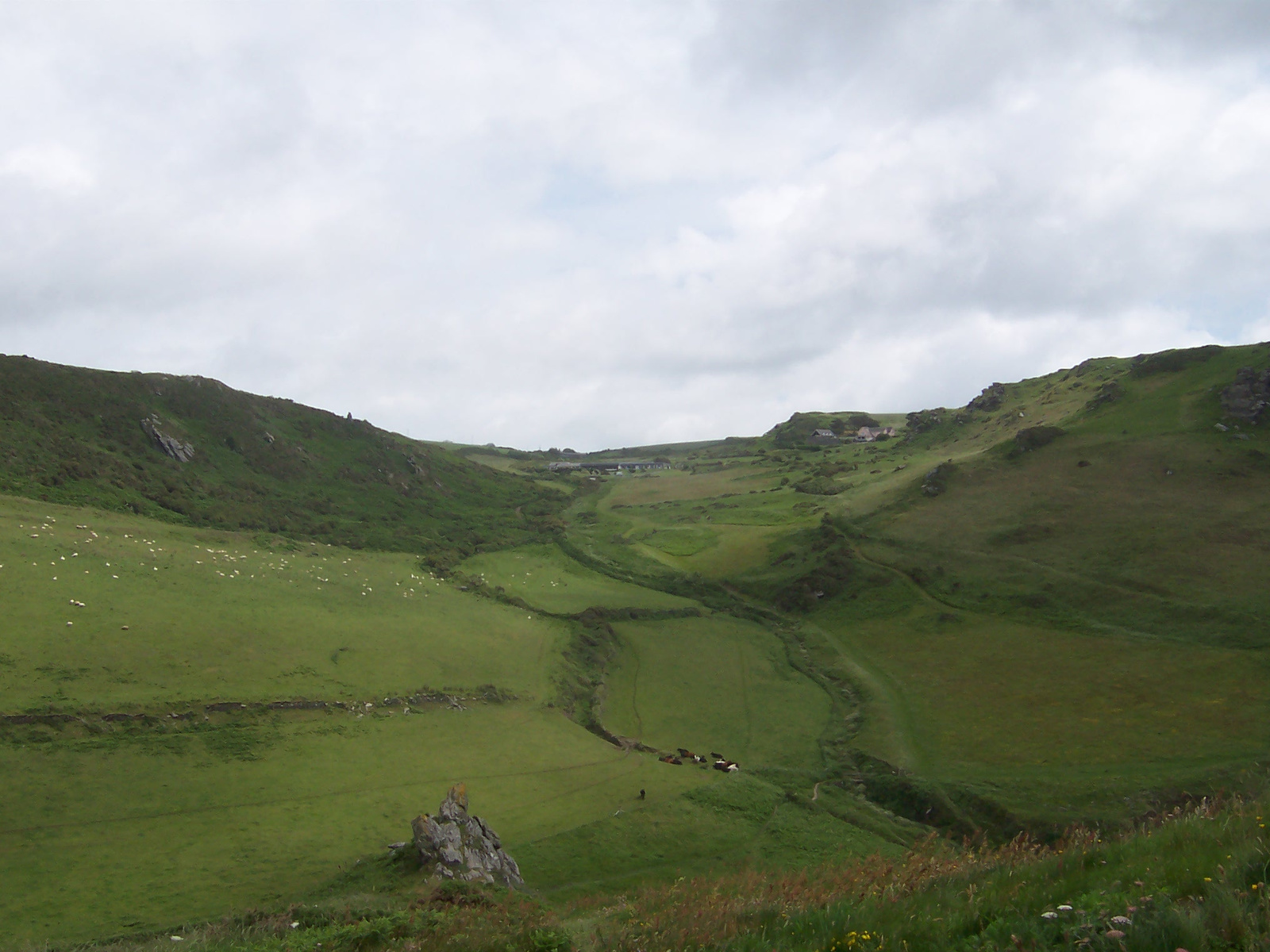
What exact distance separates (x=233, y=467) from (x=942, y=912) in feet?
292

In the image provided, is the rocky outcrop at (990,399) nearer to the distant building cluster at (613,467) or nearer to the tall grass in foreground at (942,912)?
the distant building cluster at (613,467)

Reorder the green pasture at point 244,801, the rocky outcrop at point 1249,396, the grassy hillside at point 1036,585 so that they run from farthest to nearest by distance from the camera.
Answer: the rocky outcrop at point 1249,396, the grassy hillside at point 1036,585, the green pasture at point 244,801

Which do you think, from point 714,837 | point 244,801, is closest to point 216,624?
point 244,801

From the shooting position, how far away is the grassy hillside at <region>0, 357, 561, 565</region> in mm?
62656

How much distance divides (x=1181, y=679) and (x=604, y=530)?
2796 inches

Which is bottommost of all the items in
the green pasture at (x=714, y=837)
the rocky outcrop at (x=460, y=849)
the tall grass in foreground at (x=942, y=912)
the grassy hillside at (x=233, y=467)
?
the green pasture at (x=714, y=837)

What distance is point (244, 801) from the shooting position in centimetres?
2998

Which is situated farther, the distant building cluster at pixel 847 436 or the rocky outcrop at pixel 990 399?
the distant building cluster at pixel 847 436

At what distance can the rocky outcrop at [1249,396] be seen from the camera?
274ft

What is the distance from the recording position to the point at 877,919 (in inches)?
400

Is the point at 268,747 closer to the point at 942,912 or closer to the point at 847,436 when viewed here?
the point at 942,912

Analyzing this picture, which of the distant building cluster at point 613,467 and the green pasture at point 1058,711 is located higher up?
the distant building cluster at point 613,467

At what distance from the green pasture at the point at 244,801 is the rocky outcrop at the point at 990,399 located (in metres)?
127

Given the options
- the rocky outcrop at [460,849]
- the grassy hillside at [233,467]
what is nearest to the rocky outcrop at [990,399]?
the grassy hillside at [233,467]
